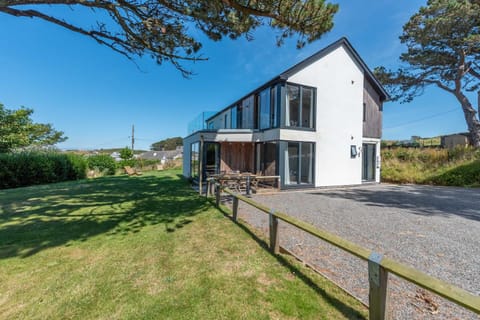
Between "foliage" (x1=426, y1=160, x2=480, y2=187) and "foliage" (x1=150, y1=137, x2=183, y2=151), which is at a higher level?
"foliage" (x1=150, y1=137, x2=183, y2=151)

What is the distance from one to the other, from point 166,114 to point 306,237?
31.4 m

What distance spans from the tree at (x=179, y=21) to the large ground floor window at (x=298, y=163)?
184 inches

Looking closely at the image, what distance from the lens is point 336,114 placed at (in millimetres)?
10422

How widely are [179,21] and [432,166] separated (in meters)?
16.2

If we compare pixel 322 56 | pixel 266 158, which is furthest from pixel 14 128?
pixel 322 56

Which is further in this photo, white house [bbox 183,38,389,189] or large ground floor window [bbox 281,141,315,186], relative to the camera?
white house [bbox 183,38,389,189]

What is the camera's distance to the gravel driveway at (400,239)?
237 cm

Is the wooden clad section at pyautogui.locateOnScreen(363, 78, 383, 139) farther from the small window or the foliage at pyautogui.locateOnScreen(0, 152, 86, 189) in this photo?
the foliage at pyautogui.locateOnScreen(0, 152, 86, 189)

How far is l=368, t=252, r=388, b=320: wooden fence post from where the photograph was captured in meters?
1.82

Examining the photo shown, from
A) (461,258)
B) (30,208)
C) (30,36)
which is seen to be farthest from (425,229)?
(30,36)

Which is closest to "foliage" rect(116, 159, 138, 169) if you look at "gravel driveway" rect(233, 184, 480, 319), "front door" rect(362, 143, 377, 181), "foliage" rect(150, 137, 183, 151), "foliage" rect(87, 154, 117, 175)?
"foliage" rect(87, 154, 117, 175)

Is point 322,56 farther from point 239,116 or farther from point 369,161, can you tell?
point 369,161

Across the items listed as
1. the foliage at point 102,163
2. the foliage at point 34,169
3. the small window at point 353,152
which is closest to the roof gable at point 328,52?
the small window at point 353,152

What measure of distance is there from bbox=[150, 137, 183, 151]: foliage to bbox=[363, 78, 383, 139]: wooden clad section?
69.9m
